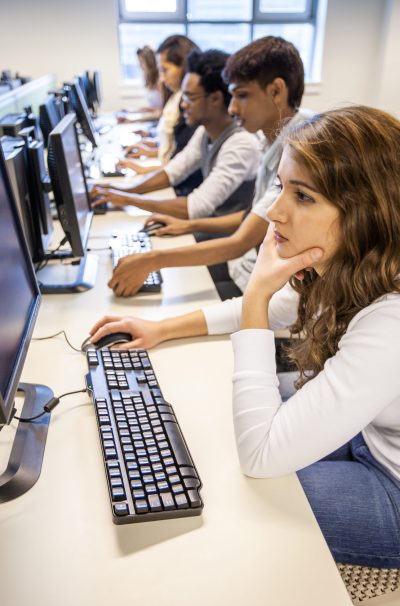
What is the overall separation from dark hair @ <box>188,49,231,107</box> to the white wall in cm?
345

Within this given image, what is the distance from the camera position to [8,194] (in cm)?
89

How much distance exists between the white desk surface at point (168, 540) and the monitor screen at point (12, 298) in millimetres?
125

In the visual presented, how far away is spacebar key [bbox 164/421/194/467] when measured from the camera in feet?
2.39

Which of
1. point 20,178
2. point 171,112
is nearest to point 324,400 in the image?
point 20,178

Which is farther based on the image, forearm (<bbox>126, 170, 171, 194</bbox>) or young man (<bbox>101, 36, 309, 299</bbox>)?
forearm (<bbox>126, 170, 171, 194</bbox>)

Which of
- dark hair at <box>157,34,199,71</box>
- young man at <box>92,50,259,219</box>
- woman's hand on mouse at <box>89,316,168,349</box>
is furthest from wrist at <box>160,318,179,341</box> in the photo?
dark hair at <box>157,34,199,71</box>

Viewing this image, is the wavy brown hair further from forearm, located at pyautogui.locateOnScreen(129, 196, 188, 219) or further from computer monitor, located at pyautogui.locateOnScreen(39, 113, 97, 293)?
forearm, located at pyautogui.locateOnScreen(129, 196, 188, 219)

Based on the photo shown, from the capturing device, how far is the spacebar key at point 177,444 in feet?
2.39

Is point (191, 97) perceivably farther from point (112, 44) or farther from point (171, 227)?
point (112, 44)

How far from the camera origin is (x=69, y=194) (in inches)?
49.3

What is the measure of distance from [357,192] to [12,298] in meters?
0.55

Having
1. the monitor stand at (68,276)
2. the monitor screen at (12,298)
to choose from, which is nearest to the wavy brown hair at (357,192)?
the monitor screen at (12,298)

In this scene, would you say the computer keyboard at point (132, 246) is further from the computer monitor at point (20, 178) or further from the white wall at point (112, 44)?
the white wall at point (112, 44)

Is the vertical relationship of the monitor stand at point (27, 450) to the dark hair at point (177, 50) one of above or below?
below
